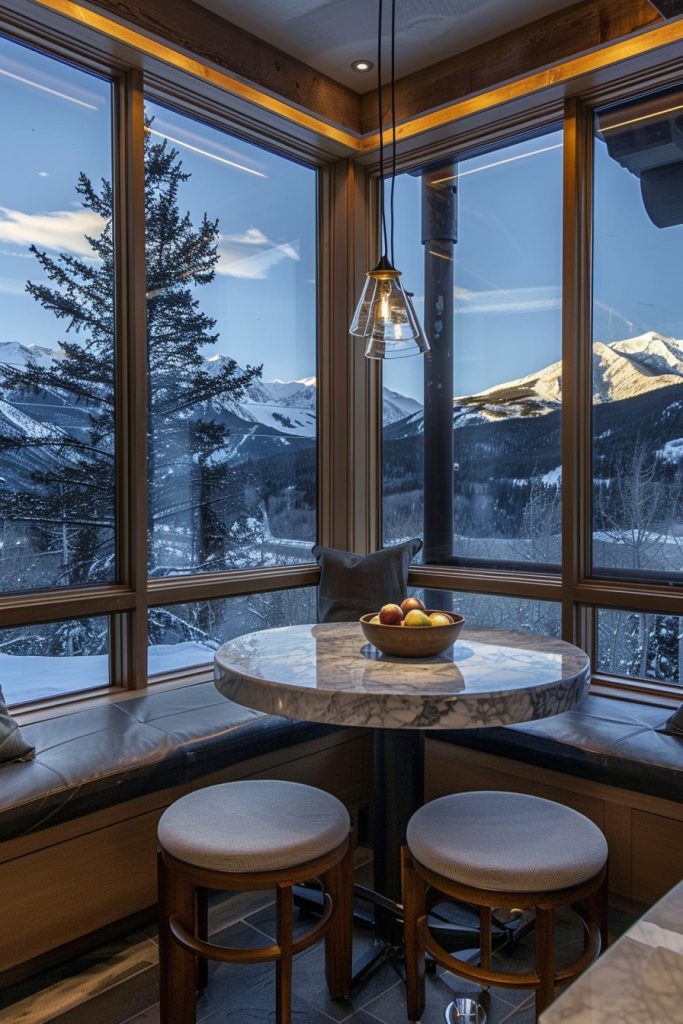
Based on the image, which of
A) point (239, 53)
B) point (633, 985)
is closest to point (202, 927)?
point (633, 985)

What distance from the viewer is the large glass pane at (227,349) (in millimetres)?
3014

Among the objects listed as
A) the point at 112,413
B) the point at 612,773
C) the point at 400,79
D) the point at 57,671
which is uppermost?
the point at 400,79

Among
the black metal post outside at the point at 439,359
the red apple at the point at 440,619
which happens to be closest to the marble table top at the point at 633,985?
the red apple at the point at 440,619

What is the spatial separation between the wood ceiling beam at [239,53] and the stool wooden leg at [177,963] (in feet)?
9.07

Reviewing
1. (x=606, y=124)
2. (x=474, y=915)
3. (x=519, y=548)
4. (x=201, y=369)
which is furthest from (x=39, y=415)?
(x=606, y=124)

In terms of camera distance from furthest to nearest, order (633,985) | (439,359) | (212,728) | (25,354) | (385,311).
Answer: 1. (439,359)
2. (25,354)
3. (212,728)
4. (385,311)
5. (633,985)

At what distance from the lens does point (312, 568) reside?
354 centimetres

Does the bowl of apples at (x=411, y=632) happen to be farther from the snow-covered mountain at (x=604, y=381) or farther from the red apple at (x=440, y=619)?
the snow-covered mountain at (x=604, y=381)

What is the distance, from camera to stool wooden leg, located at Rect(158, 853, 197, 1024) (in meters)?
1.70

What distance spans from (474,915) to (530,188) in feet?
9.31

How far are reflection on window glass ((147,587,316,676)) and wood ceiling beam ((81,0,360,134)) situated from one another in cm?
216

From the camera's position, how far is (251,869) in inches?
62.5

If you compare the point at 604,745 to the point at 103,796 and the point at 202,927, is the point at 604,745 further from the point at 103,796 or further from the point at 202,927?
the point at 103,796

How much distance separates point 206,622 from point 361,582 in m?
0.68
